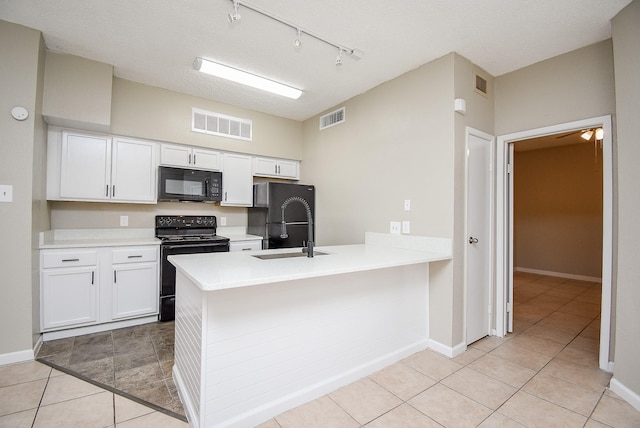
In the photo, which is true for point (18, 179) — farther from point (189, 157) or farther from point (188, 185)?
point (189, 157)

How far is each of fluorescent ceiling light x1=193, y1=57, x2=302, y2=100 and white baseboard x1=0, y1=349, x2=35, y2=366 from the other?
290cm

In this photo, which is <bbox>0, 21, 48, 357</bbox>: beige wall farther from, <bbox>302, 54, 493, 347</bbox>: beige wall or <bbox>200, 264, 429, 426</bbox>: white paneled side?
<bbox>302, 54, 493, 347</bbox>: beige wall

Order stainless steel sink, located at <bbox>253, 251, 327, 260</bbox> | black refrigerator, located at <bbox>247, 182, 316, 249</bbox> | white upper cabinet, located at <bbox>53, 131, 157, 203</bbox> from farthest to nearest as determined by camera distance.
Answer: black refrigerator, located at <bbox>247, 182, 316, 249</bbox>
white upper cabinet, located at <bbox>53, 131, 157, 203</bbox>
stainless steel sink, located at <bbox>253, 251, 327, 260</bbox>

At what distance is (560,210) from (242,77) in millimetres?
6562

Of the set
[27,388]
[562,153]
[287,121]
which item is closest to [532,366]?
[27,388]

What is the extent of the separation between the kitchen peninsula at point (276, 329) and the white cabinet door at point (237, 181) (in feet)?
6.37

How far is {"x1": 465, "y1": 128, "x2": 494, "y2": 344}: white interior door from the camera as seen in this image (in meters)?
2.74

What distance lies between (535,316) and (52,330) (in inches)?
210

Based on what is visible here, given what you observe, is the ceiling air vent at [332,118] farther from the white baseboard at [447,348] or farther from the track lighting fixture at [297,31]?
the white baseboard at [447,348]

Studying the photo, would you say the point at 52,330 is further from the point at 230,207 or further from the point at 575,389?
the point at 575,389

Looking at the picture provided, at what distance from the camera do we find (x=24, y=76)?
2.36m

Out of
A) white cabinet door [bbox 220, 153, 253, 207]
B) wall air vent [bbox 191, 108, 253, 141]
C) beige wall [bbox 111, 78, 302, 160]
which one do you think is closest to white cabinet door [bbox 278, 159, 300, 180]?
beige wall [bbox 111, 78, 302, 160]

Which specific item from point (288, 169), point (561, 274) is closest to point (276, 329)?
point (288, 169)

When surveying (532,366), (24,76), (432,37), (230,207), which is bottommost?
(532,366)
